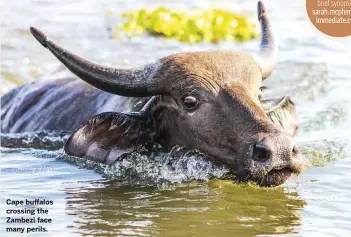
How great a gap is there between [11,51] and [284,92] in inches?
210

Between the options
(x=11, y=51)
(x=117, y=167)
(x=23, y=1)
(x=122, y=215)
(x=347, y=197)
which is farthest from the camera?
(x=23, y=1)

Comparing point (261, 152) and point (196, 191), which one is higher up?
point (261, 152)

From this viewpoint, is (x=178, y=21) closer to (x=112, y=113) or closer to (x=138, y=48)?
(x=138, y=48)

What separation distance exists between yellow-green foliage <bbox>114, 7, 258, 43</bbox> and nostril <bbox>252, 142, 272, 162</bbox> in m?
9.91

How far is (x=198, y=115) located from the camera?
7953 mm

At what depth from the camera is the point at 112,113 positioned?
853cm

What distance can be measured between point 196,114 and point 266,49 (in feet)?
5.09

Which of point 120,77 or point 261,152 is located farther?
point 120,77

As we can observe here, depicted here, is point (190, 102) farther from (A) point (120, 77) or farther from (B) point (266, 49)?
(B) point (266, 49)

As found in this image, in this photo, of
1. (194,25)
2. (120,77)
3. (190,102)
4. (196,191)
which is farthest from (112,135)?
(194,25)

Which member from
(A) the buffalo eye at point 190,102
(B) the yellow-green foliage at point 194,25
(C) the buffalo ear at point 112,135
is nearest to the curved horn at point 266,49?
(A) the buffalo eye at point 190,102

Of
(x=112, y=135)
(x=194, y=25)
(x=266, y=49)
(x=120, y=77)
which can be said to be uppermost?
(x=194, y=25)

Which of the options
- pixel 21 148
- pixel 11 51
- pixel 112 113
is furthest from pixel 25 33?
pixel 112 113

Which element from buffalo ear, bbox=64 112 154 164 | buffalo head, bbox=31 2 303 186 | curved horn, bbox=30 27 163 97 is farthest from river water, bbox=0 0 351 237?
curved horn, bbox=30 27 163 97
